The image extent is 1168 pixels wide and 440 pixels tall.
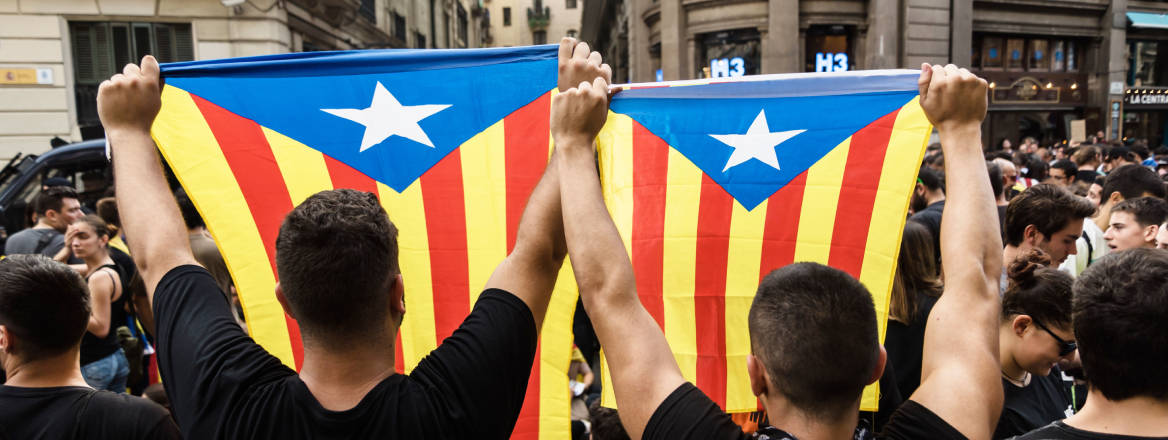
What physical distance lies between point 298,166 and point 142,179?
76 cm

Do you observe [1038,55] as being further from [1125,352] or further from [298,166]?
[298,166]

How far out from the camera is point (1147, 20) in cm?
2361

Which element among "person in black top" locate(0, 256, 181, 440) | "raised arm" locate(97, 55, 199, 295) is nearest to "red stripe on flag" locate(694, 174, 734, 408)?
"raised arm" locate(97, 55, 199, 295)

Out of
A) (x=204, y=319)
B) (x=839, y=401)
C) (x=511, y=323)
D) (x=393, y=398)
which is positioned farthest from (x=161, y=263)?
(x=839, y=401)

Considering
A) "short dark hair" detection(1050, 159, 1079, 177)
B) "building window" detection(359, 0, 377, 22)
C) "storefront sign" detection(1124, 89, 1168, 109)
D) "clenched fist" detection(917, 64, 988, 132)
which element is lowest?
"short dark hair" detection(1050, 159, 1079, 177)

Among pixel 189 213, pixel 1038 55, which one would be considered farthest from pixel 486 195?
pixel 1038 55

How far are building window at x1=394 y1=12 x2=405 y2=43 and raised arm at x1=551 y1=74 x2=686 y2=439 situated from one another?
27.8 m

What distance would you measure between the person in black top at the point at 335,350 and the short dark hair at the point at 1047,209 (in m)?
3.46

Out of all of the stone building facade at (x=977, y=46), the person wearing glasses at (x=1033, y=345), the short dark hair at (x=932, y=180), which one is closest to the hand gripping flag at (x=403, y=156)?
the person wearing glasses at (x=1033, y=345)

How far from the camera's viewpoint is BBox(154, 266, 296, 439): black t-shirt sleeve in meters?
1.67

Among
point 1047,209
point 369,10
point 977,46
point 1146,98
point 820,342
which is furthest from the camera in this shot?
point 1146,98

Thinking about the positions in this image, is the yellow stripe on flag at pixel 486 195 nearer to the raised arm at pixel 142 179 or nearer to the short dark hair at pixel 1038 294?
the raised arm at pixel 142 179

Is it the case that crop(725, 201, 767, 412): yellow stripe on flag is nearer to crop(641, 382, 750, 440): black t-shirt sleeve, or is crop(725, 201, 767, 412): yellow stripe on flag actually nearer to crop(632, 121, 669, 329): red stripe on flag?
crop(632, 121, 669, 329): red stripe on flag

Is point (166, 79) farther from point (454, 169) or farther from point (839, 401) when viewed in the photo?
point (839, 401)
